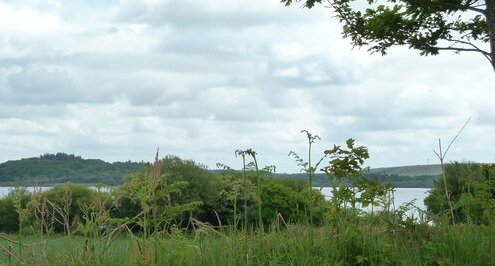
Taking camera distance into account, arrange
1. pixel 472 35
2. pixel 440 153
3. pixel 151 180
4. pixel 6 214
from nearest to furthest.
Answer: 1. pixel 151 180
2. pixel 440 153
3. pixel 472 35
4. pixel 6 214

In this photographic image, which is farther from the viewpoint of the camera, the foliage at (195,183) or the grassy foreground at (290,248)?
the foliage at (195,183)

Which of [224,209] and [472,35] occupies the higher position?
[472,35]

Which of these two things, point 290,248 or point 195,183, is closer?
Result: point 290,248

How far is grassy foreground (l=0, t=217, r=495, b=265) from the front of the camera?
5.61 metres

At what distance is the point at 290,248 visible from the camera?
5.89 m

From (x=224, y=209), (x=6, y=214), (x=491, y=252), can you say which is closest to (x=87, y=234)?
(x=491, y=252)

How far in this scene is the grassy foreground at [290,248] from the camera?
5.61 metres

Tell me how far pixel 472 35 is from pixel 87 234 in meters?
6.61

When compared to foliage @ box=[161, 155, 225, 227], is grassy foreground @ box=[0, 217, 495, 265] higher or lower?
lower

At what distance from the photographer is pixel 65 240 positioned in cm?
645

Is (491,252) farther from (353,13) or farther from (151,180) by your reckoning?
(353,13)

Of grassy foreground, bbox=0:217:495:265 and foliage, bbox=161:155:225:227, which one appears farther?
foliage, bbox=161:155:225:227

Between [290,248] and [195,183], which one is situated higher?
[195,183]

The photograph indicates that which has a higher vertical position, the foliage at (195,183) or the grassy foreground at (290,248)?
the foliage at (195,183)
